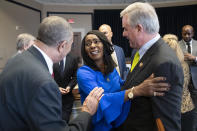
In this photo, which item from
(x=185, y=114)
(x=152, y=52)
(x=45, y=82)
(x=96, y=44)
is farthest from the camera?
(x=185, y=114)

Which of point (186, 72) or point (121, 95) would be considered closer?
point (121, 95)

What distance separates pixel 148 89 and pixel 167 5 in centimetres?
750

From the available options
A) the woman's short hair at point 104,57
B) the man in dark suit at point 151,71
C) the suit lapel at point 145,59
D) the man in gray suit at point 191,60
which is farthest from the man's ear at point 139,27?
the man in gray suit at point 191,60

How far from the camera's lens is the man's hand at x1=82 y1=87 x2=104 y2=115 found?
131 cm

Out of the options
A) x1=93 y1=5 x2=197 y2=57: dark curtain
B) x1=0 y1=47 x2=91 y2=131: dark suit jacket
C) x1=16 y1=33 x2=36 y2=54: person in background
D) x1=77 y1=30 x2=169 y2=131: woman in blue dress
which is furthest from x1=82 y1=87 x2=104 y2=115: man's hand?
x1=93 y1=5 x2=197 y2=57: dark curtain

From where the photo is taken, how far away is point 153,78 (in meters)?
1.12

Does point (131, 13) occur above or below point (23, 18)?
below

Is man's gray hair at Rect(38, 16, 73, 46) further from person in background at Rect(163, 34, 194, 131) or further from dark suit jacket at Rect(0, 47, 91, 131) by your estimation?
person in background at Rect(163, 34, 194, 131)

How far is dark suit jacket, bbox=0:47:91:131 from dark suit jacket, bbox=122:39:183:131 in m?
0.51

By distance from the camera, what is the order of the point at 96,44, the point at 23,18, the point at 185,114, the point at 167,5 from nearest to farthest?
the point at 96,44 < the point at 185,114 < the point at 23,18 < the point at 167,5

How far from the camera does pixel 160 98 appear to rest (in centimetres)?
112

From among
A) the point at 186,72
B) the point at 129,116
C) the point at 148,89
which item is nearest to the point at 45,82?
the point at 148,89

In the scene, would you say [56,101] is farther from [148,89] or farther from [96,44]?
[96,44]

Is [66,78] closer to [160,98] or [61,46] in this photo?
[61,46]
